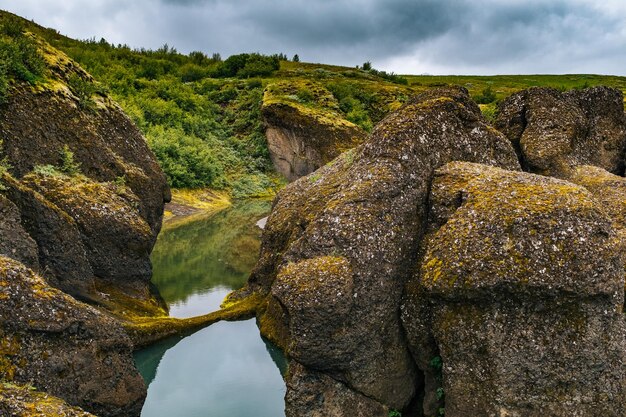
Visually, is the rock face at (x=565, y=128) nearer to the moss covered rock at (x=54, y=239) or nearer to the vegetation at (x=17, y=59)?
the moss covered rock at (x=54, y=239)

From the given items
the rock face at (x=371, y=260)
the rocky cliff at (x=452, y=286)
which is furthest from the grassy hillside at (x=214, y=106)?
A: the rocky cliff at (x=452, y=286)

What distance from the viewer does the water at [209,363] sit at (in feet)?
47.7

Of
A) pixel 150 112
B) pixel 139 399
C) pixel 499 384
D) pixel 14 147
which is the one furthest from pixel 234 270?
pixel 150 112

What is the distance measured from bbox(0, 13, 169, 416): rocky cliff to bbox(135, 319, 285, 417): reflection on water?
1959mm

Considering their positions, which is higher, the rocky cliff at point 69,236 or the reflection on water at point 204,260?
the rocky cliff at point 69,236

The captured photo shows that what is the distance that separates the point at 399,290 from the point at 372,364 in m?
1.85

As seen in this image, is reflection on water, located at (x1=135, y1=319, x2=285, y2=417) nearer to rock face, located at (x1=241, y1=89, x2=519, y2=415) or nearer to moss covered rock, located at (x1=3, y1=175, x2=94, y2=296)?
rock face, located at (x1=241, y1=89, x2=519, y2=415)

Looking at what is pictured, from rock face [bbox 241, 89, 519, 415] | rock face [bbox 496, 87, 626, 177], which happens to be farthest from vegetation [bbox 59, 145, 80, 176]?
rock face [bbox 496, 87, 626, 177]

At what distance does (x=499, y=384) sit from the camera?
10750 mm

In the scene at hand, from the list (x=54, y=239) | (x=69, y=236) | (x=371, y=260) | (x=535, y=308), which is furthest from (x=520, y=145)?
(x=54, y=239)

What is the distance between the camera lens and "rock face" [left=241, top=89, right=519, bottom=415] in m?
11.7

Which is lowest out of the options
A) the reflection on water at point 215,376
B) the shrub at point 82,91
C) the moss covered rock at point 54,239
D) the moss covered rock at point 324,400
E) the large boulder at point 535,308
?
the reflection on water at point 215,376

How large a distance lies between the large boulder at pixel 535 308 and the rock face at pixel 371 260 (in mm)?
1510

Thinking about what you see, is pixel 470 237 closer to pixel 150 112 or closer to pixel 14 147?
pixel 14 147
